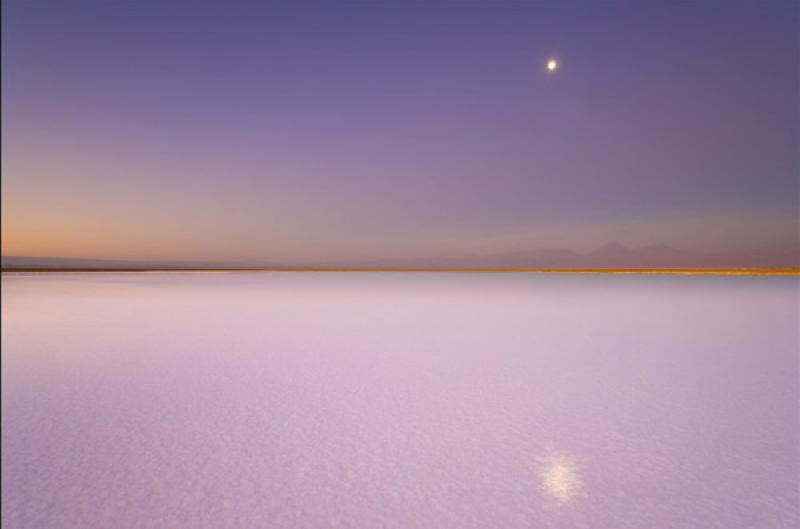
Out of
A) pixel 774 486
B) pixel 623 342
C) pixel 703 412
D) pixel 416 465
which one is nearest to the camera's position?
pixel 774 486

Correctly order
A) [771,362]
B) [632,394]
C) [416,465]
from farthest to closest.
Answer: [771,362] < [632,394] < [416,465]

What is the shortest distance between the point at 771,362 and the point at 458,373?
4.69 meters

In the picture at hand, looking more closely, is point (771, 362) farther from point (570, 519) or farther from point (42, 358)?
point (42, 358)

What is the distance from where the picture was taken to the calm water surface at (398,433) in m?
3.06

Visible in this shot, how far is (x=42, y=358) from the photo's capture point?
7.33 metres

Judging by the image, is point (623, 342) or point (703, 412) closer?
point (703, 412)

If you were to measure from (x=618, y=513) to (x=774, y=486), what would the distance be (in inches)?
48.7

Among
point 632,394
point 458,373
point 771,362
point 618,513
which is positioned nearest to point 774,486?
point 618,513

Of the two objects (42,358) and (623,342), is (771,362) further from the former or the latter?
(42,358)

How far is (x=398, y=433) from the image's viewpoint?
432 centimetres

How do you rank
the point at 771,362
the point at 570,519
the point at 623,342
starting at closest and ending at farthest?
the point at 570,519, the point at 771,362, the point at 623,342

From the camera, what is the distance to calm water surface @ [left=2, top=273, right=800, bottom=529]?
10.0 feet

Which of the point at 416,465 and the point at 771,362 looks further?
the point at 771,362

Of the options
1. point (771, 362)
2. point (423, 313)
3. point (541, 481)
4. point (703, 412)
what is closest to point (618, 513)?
point (541, 481)
